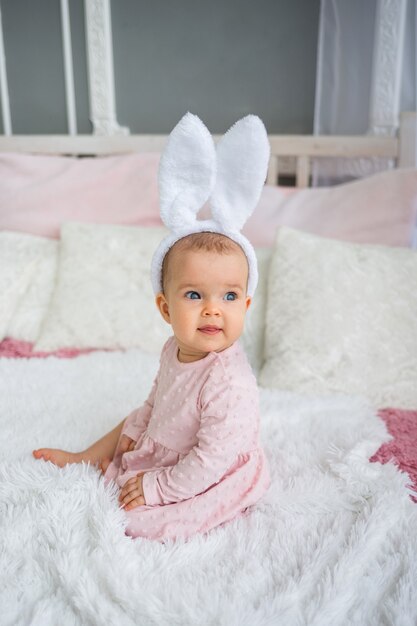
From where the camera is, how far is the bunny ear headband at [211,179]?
2.88ft

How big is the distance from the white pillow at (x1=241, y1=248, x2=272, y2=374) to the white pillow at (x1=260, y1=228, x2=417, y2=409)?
6 centimetres

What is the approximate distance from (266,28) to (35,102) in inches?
40.2

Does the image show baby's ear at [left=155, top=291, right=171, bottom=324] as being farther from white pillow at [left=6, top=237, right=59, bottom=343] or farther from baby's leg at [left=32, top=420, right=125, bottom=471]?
white pillow at [left=6, top=237, right=59, bottom=343]

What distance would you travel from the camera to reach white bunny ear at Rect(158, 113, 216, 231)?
87 cm

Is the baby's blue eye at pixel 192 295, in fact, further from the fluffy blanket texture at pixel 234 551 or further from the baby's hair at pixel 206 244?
the fluffy blanket texture at pixel 234 551

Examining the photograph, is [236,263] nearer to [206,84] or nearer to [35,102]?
[206,84]

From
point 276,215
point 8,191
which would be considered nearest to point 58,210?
point 8,191

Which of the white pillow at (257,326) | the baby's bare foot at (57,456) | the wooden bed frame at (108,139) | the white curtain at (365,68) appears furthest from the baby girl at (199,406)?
the white curtain at (365,68)

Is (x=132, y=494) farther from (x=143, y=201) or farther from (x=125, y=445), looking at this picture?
(x=143, y=201)

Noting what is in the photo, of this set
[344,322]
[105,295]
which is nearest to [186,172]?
[344,322]

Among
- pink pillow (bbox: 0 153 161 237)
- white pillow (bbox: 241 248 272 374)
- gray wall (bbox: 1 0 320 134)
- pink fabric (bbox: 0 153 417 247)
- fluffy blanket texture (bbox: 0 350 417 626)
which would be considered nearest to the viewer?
fluffy blanket texture (bbox: 0 350 417 626)

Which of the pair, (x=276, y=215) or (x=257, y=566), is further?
(x=276, y=215)

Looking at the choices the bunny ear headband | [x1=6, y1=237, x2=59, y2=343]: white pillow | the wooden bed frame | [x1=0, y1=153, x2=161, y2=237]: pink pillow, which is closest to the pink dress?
the bunny ear headband

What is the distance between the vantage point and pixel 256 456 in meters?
0.93
